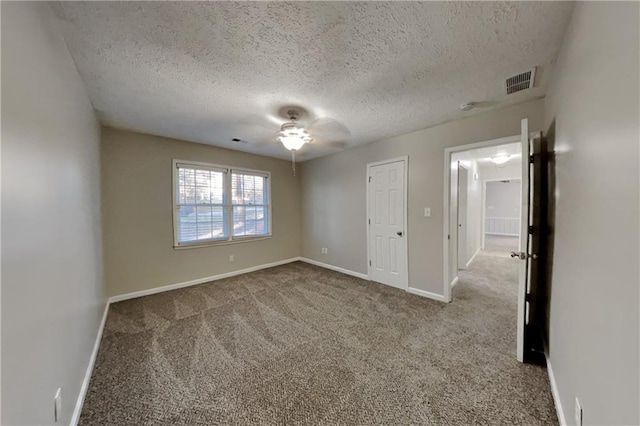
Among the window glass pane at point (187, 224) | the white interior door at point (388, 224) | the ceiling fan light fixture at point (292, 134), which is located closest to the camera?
the ceiling fan light fixture at point (292, 134)

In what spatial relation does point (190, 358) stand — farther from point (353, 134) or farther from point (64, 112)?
point (353, 134)

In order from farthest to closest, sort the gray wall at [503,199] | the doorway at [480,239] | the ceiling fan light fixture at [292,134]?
1. the gray wall at [503,199]
2. the ceiling fan light fixture at [292,134]
3. the doorway at [480,239]

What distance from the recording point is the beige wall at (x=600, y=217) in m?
0.75

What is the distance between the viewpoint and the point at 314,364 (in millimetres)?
1926

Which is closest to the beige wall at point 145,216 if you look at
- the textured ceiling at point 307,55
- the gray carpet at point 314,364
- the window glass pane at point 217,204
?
the window glass pane at point 217,204

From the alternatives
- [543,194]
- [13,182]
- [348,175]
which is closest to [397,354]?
[543,194]

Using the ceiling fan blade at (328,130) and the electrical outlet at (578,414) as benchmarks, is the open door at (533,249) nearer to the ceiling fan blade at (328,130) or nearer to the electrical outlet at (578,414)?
the electrical outlet at (578,414)

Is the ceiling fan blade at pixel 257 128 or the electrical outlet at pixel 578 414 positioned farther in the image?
the ceiling fan blade at pixel 257 128

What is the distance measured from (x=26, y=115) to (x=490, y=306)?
4.27m

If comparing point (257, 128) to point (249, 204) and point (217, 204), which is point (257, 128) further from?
point (249, 204)

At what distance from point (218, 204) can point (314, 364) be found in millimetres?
3229

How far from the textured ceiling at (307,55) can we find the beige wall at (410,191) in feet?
0.84

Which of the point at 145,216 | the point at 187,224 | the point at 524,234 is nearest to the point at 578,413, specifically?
the point at 524,234

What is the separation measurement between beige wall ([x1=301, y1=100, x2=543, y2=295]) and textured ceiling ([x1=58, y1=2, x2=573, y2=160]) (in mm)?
257
